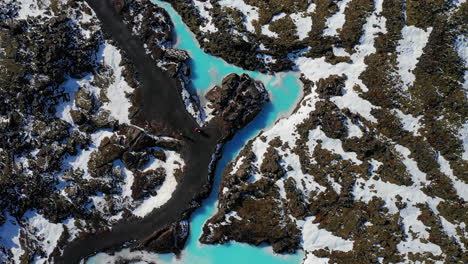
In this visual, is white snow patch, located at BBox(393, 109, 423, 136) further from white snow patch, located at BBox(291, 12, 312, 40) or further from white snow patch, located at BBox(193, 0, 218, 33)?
white snow patch, located at BBox(193, 0, 218, 33)

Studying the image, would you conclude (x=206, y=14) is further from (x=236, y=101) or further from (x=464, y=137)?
(x=464, y=137)

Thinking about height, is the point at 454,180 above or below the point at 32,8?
below

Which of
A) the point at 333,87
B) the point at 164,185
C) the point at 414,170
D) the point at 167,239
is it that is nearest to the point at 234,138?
the point at 164,185

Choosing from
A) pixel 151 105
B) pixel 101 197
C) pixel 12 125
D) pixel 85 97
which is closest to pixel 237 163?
pixel 151 105

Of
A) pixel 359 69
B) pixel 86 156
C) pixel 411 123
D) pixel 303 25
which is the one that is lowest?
pixel 86 156

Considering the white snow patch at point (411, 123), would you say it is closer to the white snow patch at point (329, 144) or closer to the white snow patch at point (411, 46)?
the white snow patch at point (411, 46)
